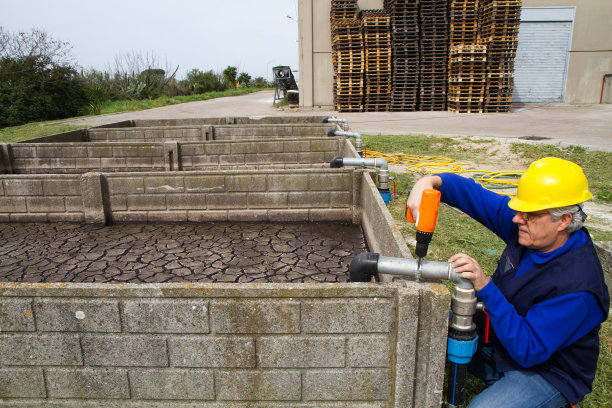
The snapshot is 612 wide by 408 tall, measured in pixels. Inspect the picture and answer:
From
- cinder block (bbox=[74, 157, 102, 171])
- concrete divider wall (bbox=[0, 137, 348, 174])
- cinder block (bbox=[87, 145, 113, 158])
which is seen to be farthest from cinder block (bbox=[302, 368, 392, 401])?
cinder block (bbox=[74, 157, 102, 171])

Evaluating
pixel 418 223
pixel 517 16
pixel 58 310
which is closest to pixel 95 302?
pixel 58 310

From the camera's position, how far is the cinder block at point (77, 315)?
8.50 ft

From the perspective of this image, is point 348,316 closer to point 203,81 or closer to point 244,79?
point 203,81

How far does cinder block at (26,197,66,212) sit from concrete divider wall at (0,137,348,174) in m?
2.69

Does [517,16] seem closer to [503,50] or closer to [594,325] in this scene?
[503,50]

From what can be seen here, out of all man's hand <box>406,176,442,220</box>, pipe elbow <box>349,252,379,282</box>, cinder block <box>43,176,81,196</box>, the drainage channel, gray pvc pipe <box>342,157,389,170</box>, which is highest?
man's hand <box>406,176,442,220</box>

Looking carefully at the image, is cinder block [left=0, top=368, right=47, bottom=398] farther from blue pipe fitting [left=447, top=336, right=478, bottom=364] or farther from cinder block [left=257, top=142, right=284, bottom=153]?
cinder block [left=257, top=142, right=284, bottom=153]

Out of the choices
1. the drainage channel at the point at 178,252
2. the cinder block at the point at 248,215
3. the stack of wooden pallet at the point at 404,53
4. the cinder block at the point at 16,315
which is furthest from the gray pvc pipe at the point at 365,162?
the stack of wooden pallet at the point at 404,53

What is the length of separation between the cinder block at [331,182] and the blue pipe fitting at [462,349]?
429 centimetres

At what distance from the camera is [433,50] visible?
19.8 metres

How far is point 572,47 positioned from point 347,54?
1165 cm

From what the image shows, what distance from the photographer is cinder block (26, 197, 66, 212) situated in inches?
268

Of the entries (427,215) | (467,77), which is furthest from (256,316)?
(467,77)

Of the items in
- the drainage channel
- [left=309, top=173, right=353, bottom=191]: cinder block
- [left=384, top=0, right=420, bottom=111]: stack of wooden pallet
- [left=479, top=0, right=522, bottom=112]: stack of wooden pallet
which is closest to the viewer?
the drainage channel
